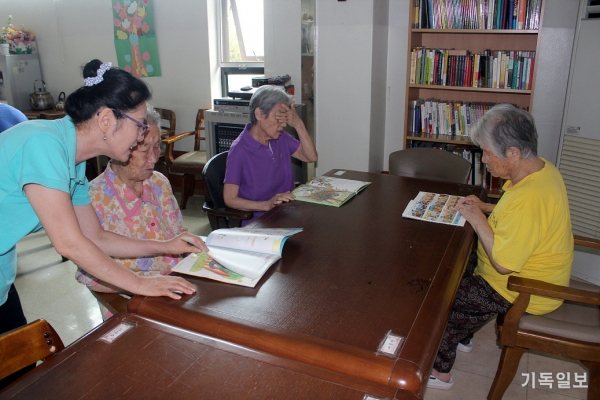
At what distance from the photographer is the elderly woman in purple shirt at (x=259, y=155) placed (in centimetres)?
245

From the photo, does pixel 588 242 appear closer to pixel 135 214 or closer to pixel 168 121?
pixel 135 214

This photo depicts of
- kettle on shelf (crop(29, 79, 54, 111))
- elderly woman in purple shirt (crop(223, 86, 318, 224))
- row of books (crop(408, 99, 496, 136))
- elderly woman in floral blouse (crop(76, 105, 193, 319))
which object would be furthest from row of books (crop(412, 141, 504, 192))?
kettle on shelf (crop(29, 79, 54, 111))

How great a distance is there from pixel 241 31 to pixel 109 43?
1.42 metres

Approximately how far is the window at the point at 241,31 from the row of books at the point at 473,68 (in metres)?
1.57

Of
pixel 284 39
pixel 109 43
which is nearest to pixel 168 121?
pixel 109 43

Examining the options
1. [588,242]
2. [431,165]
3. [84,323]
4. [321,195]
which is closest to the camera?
[588,242]

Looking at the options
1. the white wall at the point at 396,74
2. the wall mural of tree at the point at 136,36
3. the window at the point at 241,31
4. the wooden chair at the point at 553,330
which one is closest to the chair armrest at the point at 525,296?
the wooden chair at the point at 553,330

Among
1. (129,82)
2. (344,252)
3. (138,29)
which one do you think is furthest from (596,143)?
(138,29)

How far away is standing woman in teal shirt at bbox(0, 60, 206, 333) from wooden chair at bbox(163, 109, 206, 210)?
2952mm

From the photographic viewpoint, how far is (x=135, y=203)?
6.05 ft

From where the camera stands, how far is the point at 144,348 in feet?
3.75

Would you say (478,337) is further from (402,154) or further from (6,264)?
(6,264)

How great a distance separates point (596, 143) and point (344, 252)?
2.25 metres

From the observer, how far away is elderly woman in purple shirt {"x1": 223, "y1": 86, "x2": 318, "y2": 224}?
8.04 ft
